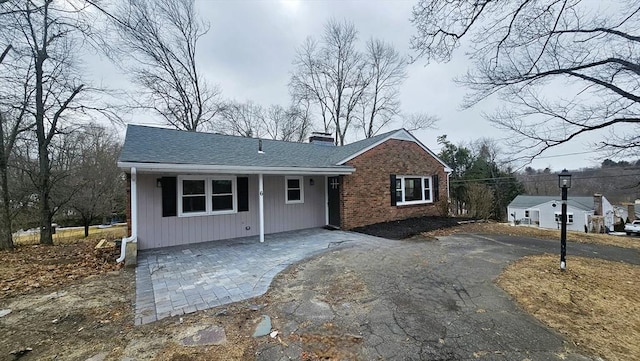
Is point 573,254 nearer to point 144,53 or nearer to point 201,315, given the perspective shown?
point 201,315

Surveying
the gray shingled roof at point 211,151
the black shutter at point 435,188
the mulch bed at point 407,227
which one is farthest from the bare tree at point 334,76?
the mulch bed at point 407,227

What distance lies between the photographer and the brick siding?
9.62 meters

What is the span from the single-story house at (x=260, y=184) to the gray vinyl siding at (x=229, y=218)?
2 cm

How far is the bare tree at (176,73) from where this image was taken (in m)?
15.5

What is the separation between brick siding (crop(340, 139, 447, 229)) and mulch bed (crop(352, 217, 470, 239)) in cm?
36

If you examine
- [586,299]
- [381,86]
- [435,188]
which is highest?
[381,86]

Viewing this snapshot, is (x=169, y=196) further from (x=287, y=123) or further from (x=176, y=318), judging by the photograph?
(x=287, y=123)

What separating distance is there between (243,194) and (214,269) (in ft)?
11.3

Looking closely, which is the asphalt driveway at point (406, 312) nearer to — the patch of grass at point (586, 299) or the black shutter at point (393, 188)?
the patch of grass at point (586, 299)

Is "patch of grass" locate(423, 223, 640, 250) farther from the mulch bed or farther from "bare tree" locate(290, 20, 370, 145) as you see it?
"bare tree" locate(290, 20, 370, 145)

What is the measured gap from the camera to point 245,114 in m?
21.9

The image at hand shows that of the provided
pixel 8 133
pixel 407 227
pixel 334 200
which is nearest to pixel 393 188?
pixel 407 227

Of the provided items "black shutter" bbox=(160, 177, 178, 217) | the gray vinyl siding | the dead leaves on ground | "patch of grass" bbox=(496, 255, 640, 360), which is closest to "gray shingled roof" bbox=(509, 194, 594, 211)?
"patch of grass" bbox=(496, 255, 640, 360)

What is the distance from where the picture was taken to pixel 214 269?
525 cm
